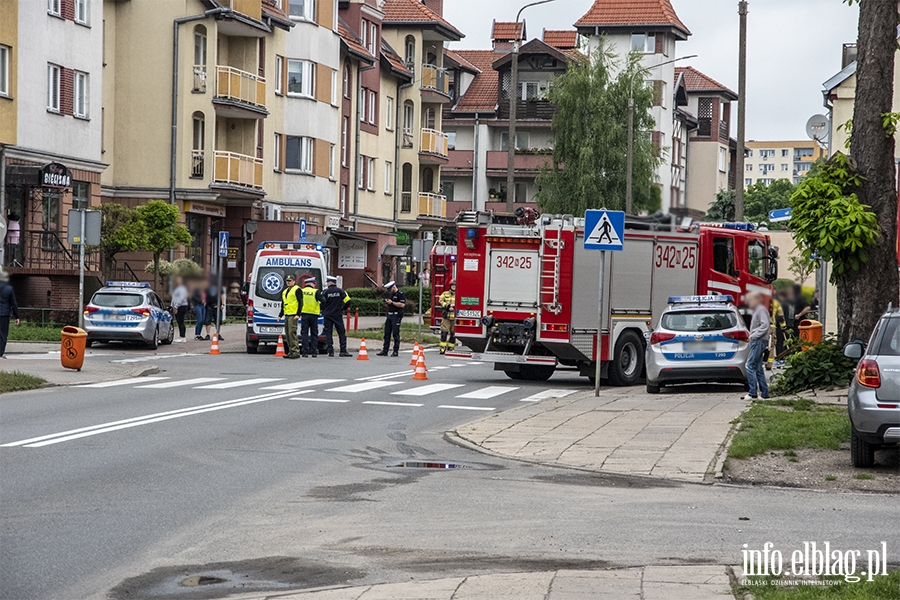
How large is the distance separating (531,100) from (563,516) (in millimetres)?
71783

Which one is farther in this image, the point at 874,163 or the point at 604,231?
the point at 874,163

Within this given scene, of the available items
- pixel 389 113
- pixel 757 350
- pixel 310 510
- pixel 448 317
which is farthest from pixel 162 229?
pixel 389 113

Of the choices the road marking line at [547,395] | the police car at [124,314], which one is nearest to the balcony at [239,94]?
the police car at [124,314]

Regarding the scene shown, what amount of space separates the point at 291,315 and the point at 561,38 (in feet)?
197

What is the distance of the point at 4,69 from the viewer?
3559cm

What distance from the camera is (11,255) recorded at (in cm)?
3616

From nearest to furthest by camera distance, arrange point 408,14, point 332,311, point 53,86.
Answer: point 332,311, point 53,86, point 408,14

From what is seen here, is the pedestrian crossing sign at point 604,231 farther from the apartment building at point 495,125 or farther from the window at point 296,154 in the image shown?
the apartment building at point 495,125

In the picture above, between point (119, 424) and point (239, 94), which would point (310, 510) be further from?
point (239, 94)

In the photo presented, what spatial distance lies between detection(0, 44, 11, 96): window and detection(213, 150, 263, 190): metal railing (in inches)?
417

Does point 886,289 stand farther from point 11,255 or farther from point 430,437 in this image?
point 11,255

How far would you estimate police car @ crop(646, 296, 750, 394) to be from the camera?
883 inches

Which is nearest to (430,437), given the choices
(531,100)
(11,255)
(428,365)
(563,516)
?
(563,516)

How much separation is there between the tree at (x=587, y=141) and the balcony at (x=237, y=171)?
14359mm
